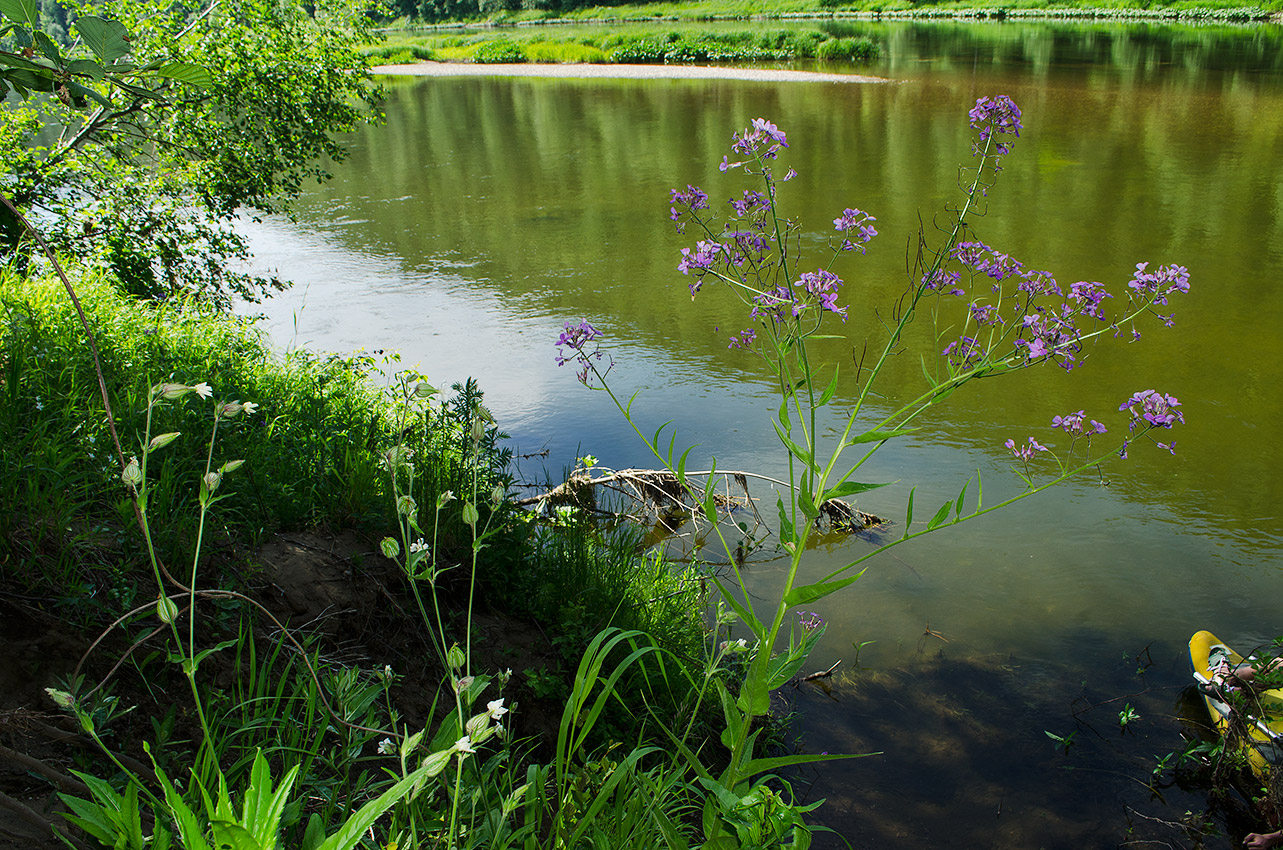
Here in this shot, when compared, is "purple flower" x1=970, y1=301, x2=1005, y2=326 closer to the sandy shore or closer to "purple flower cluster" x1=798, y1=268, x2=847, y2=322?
"purple flower cluster" x1=798, y1=268, x2=847, y2=322

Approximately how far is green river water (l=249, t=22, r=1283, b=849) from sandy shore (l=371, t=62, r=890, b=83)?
10.4 meters

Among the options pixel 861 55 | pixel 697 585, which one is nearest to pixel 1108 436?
pixel 697 585

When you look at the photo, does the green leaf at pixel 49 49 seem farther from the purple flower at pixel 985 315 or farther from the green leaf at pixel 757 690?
the purple flower at pixel 985 315

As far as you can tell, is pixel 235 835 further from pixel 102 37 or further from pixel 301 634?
pixel 301 634

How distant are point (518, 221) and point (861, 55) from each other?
2700 cm

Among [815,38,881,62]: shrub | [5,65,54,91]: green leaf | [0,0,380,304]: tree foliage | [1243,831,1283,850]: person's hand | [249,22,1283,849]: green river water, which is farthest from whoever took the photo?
[815,38,881,62]: shrub

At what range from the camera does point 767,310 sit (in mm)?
2414

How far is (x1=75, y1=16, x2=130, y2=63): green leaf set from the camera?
4.38 ft

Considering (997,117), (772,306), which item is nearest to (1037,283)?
(997,117)

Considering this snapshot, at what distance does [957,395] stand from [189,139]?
21.3 feet

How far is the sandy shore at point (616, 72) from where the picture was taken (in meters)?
29.2

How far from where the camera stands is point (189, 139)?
22.3 ft

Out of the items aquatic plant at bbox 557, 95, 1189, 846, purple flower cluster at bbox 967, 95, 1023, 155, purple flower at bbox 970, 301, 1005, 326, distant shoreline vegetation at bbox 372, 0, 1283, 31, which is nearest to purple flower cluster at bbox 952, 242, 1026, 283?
aquatic plant at bbox 557, 95, 1189, 846

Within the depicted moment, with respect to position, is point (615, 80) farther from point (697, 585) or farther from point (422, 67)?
point (697, 585)
